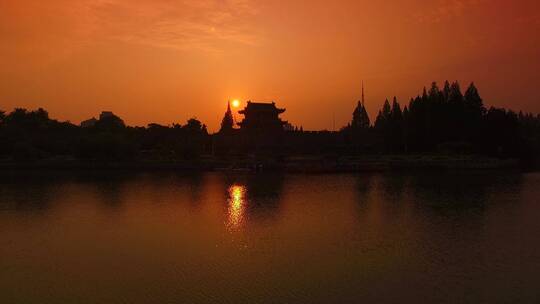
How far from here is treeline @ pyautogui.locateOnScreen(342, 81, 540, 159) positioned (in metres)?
66.3

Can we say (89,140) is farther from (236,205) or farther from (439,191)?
(439,191)

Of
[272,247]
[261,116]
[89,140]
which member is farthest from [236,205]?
[261,116]

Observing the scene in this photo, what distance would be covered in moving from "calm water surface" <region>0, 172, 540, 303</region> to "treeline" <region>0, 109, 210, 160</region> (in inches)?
1115

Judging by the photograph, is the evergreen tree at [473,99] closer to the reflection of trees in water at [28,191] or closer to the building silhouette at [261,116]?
the building silhouette at [261,116]

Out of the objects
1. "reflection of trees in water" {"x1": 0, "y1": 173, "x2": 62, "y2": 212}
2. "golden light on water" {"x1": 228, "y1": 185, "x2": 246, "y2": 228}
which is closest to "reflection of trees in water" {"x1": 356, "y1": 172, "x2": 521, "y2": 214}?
"golden light on water" {"x1": 228, "y1": 185, "x2": 246, "y2": 228}

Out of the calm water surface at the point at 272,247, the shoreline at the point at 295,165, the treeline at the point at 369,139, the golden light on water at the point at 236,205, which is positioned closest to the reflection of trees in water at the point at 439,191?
the calm water surface at the point at 272,247

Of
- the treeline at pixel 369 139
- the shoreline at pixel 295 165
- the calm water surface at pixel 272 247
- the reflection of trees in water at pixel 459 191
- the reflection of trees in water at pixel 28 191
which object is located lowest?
the calm water surface at pixel 272 247

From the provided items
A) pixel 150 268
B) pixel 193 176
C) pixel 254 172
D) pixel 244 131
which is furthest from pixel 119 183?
pixel 150 268

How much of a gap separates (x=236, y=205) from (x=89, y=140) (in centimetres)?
4095

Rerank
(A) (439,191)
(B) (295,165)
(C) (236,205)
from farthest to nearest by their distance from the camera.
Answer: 1. (B) (295,165)
2. (A) (439,191)
3. (C) (236,205)

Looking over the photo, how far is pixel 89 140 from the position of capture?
6475cm

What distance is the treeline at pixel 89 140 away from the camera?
2544 inches

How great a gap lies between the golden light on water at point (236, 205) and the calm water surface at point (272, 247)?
12cm

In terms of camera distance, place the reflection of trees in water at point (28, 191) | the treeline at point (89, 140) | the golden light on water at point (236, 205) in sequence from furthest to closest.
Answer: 1. the treeline at point (89, 140)
2. the reflection of trees in water at point (28, 191)
3. the golden light on water at point (236, 205)
